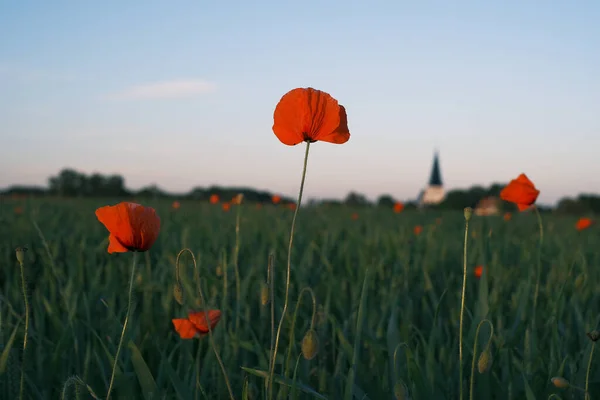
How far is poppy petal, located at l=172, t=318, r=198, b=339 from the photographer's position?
1.58 m

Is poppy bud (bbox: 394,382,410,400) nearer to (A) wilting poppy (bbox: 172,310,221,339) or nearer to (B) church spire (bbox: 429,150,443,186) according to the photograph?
(A) wilting poppy (bbox: 172,310,221,339)

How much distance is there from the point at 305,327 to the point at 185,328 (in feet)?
2.00

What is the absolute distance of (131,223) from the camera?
1173 mm

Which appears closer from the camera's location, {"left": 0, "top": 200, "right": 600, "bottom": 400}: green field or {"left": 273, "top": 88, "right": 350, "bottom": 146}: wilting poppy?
{"left": 273, "top": 88, "right": 350, "bottom": 146}: wilting poppy

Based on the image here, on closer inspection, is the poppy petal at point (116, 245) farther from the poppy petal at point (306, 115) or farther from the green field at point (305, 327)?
the poppy petal at point (306, 115)

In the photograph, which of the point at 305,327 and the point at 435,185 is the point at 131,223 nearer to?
the point at 305,327

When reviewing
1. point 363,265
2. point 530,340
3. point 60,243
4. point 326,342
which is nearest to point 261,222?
point 60,243

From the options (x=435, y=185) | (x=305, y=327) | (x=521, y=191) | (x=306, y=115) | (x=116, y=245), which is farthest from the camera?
(x=435, y=185)

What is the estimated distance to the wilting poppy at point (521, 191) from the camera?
7.86 feet

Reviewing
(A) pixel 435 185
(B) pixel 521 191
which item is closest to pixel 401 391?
(B) pixel 521 191

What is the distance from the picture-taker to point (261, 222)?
5535mm

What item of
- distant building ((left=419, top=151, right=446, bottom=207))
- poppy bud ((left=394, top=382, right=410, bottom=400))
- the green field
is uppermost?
distant building ((left=419, top=151, right=446, bottom=207))

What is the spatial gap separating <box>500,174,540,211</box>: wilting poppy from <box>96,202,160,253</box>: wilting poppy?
167 centimetres

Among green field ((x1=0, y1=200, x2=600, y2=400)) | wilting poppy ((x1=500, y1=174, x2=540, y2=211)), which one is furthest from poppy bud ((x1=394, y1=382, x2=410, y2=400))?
wilting poppy ((x1=500, y1=174, x2=540, y2=211))
